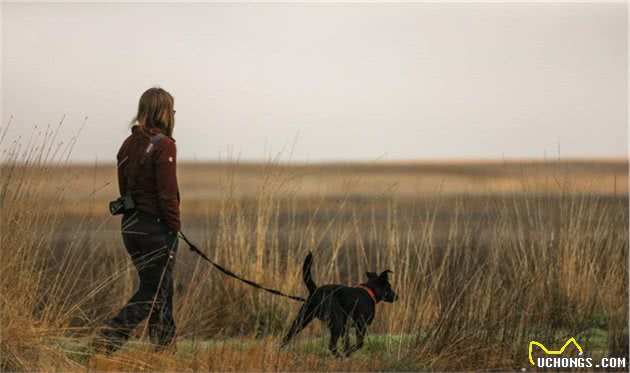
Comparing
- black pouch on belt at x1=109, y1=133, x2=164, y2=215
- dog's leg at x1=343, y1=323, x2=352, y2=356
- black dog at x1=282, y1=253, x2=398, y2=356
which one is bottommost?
dog's leg at x1=343, y1=323, x2=352, y2=356

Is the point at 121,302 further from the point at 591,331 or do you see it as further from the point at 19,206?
the point at 591,331

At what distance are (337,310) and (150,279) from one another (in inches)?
44.5

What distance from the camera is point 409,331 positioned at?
6168 mm

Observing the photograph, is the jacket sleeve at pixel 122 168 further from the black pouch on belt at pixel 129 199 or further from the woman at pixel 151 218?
the black pouch on belt at pixel 129 199

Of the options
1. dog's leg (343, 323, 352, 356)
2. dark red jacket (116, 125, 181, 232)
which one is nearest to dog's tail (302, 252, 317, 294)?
dog's leg (343, 323, 352, 356)

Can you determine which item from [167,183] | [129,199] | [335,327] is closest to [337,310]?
[335,327]

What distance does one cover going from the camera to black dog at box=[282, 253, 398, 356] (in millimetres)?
5512

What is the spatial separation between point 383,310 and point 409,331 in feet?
2.82

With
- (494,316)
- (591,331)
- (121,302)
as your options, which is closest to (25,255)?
(121,302)

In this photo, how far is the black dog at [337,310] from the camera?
18.1 ft

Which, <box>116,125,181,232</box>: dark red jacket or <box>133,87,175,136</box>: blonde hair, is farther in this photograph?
<box>133,87,175,136</box>: blonde hair

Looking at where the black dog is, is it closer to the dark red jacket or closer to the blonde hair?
the dark red jacket

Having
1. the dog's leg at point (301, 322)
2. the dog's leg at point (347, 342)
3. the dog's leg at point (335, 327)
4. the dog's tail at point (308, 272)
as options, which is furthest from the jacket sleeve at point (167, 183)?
the dog's leg at point (347, 342)

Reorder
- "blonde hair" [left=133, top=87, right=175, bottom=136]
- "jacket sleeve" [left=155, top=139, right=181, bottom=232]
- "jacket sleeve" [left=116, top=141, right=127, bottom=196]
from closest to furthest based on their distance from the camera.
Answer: "jacket sleeve" [left=155, top=139, right=181, bottom=232]
"blonde hair" [left=133, top=87, right=175, bottom=136]
"jacket sleeve" [left=116, top=141, right=127, bottom=196]
